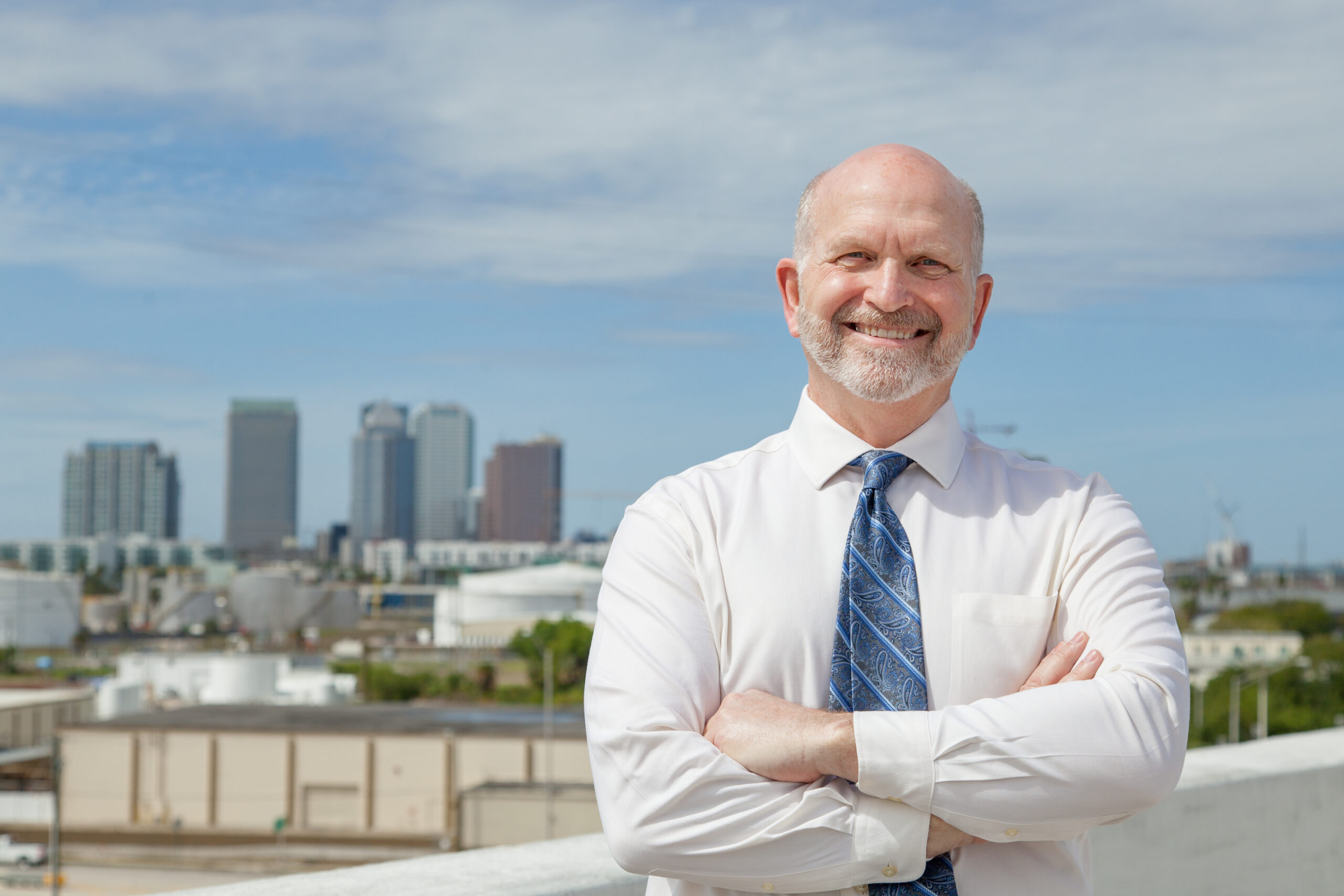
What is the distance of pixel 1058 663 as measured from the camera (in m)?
1.95

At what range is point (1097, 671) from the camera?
1949 mm

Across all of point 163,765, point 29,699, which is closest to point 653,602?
point 163,765

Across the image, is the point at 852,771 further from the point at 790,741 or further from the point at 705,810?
the point at 705,810

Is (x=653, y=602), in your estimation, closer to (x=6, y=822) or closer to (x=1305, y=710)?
(x=6, y=822)

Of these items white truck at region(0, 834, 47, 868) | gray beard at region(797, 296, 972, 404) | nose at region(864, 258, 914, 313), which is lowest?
white truck at region(0, 834, 47, 868)

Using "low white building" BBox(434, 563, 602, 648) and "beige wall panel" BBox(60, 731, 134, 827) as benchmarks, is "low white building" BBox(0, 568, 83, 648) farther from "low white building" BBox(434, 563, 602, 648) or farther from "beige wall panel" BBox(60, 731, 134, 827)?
"beige wall panel" BBox(60, 731, 134, 827)

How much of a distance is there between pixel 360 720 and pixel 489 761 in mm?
6380

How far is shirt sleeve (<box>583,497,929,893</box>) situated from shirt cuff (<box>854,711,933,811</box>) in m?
0.04

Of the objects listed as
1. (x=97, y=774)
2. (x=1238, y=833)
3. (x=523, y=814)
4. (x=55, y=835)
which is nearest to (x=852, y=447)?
(x=1238, y=833)

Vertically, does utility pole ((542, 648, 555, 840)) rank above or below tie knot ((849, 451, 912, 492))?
below

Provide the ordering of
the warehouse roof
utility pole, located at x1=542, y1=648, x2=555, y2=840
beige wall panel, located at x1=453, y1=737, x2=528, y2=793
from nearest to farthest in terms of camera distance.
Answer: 1. utility pole, located at x1=542, y1=648, x2=555, y2=840
2. beige wall panel, located at x1=453, y1=737, x2=528, y2=793
3. the warehouse roof

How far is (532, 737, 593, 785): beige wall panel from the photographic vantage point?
3244 cm

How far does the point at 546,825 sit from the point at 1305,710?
26730mm

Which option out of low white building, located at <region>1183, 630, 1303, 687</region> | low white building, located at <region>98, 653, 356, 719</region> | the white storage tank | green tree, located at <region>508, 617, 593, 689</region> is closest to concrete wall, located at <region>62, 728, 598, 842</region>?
low white building, located at <region>98, 653, 356, 719</region>
